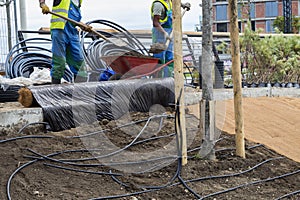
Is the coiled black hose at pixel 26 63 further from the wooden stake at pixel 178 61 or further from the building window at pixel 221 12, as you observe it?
the building window at pixel 221 12

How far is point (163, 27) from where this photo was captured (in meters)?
8.08

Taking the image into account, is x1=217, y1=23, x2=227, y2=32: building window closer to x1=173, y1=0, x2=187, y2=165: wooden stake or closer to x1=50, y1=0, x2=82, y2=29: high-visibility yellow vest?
x1=50, y1=0, x2=82, y2=29: high-visibility yellow vest

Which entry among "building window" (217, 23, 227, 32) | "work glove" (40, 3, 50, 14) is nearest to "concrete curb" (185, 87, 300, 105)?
"work glove" (40, 3, 50, 14)

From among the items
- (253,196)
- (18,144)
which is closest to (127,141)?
(18,144)

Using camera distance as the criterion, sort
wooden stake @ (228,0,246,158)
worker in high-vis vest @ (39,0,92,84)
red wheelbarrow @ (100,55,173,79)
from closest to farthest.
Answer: wooden stake @ (228,0,246,158) < worker in high-vis vest @ (39,0,92,84) < red wheelbarrow @ (100,55,173,79)

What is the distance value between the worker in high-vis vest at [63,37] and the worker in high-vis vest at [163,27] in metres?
1.39

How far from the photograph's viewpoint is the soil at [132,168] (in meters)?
3.70

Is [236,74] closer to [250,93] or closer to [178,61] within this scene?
[178,61]

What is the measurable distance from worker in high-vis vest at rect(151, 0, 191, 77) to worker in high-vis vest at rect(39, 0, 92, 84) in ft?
4.56

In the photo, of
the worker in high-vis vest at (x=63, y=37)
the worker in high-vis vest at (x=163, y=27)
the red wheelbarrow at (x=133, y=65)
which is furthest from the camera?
the worker in high-vis vest at (x=163, y=27)

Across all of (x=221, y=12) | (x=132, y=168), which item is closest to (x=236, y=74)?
(x=132, y=168)

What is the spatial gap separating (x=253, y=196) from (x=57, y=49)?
370 cm

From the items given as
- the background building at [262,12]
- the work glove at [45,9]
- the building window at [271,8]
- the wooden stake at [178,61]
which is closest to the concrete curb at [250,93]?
the work glove at [45,9]

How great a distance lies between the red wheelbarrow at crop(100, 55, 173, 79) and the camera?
6.85m
